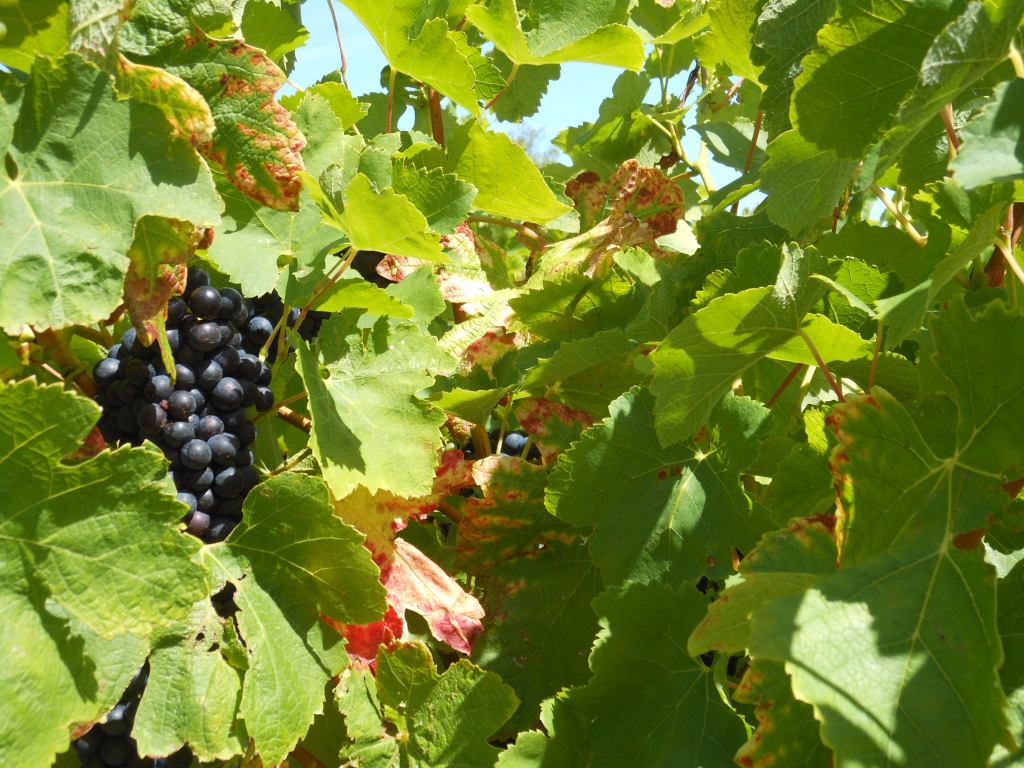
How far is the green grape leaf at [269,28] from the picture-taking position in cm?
129

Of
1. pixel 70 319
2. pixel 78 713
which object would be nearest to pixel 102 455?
pixel 70 319

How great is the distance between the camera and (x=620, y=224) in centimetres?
137

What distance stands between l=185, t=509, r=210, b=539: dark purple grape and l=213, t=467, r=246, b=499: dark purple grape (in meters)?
0.03

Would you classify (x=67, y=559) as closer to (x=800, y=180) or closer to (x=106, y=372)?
(x=106, y=372)

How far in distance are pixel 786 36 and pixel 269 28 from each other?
811mm

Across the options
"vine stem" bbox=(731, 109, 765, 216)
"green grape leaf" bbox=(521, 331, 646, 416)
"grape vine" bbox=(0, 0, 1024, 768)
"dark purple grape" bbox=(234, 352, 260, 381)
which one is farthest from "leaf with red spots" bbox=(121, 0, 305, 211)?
"vine stem" bbox=(731, 109, 765, 216)

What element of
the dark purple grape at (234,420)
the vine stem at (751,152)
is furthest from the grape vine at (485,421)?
the vine stem at (751,152)

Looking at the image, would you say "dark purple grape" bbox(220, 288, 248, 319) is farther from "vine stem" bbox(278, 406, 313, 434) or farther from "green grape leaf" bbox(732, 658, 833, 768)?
"green grape leaf" bbox(732, 658, 833, 768)

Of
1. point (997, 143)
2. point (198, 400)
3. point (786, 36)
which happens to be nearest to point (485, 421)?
point (198, 400)

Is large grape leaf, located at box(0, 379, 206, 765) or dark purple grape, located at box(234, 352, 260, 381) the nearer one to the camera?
large grape leaf, located at box(0, 379, 206, 765)

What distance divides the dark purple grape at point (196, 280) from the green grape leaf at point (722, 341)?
1.82 feet

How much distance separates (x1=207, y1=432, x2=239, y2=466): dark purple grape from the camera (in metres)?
0.94

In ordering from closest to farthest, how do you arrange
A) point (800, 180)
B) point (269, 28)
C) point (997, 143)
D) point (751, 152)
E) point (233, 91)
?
point (997, 143) < point (233, 91) < point (800, 180) < point (269, 28) < point (751, 152)

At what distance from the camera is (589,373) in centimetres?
125
